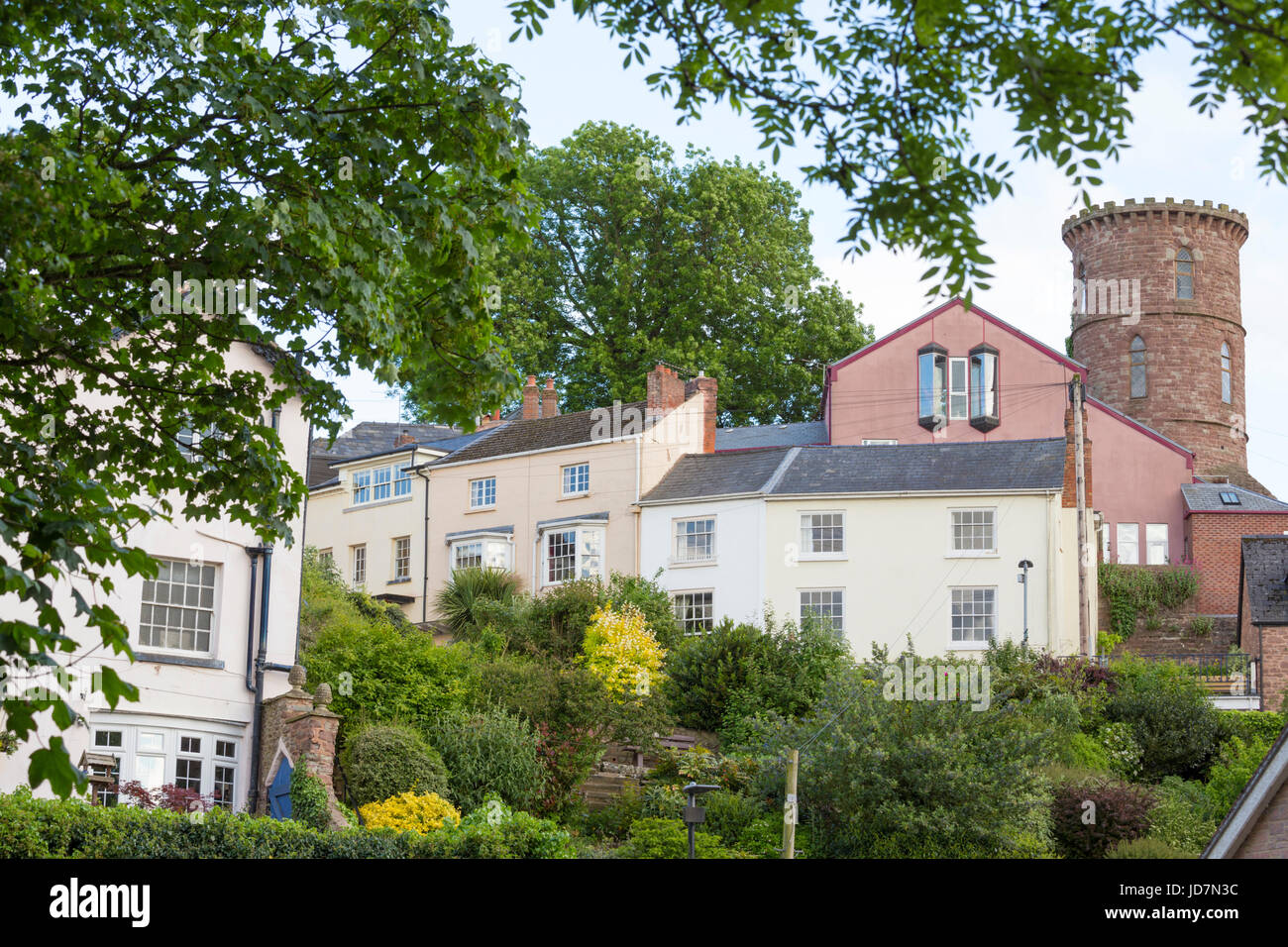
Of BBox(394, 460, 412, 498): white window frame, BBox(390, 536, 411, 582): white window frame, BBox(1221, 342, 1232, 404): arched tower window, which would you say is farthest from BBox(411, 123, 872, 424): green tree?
BBox(1221, 342, 1232, 404): arched tower window

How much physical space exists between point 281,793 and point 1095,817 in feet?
47.9

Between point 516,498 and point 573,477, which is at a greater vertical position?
point 573,477

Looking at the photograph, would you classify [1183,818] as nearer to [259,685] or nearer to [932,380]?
[259,685]

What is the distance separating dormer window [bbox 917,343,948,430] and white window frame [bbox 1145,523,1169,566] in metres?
8.39

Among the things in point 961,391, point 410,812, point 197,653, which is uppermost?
point 961,391

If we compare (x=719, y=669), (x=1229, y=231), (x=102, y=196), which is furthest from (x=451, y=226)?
(x=1229, y=231)

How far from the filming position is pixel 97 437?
12.1 meters

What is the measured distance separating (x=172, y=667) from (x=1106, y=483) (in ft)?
121

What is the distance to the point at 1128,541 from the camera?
52562mm

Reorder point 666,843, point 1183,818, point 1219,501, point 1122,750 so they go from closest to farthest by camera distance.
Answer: point 666,843 < point 1183,818 < point 1122,750 < point 1219,501

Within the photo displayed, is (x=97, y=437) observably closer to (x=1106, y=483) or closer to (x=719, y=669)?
(x=719, y=669)

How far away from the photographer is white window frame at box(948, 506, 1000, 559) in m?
41.1

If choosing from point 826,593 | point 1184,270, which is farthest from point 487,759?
point 1184,270

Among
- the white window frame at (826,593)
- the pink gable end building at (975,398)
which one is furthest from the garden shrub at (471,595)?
the pink gable end building at (975,398)
